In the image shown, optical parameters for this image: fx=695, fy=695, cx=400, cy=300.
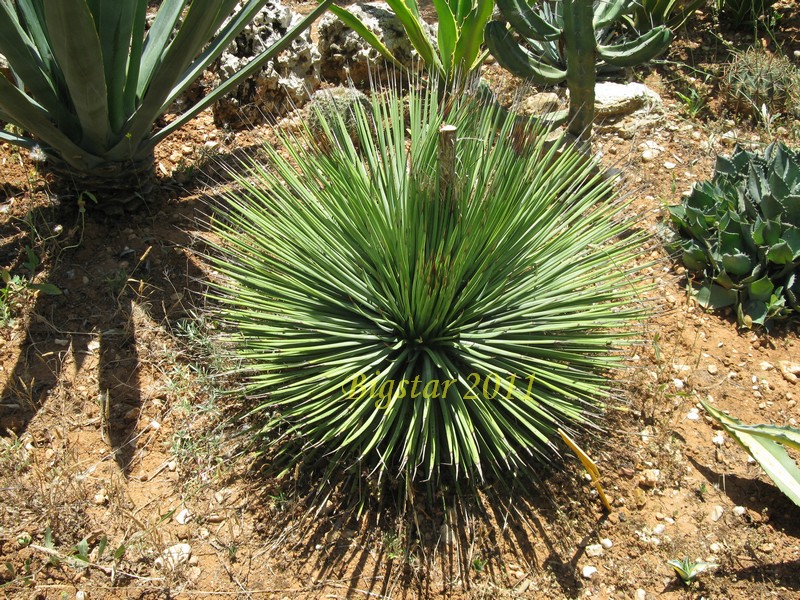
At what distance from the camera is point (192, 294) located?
9.47 feet

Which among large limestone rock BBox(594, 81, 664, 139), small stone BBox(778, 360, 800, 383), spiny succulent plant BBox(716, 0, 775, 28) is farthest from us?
spiny succulent plant BBox(716, 0, 775, 28)

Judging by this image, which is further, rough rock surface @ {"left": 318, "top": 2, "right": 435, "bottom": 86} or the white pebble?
rough rock surface @ {"left": 318, "top": 2, "right": 435, "bottom": 86}

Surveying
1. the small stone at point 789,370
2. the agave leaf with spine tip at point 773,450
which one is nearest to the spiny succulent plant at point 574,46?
the small stone at point 789,370

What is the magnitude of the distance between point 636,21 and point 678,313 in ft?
7.27

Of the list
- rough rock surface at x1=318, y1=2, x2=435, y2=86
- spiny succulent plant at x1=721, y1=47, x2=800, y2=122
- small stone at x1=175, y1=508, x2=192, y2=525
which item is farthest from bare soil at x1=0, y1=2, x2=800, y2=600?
spiny succulent plant at x1=721, y1=47, x2=800, y2=122

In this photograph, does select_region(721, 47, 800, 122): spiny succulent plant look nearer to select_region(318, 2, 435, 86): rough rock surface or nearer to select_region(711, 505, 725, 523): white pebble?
select_region(318, 2, 435, 86): rough rock surface

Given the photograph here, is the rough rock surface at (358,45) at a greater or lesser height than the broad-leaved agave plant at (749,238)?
greater

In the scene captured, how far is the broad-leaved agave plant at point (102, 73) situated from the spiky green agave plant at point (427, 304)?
0.60 m

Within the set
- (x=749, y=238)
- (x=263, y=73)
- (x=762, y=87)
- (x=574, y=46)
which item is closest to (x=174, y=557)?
(x=263, y=73)

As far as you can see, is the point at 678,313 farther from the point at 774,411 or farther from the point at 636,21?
the point at 636,21

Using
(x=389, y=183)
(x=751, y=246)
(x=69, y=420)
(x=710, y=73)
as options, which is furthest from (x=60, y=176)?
(x=710, y=73)

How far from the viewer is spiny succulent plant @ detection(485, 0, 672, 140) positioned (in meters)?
3.09

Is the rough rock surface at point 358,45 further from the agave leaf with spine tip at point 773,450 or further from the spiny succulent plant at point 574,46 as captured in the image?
the agave leaf with spine tip at point 773,450

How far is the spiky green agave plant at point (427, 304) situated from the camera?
2.10 metres
